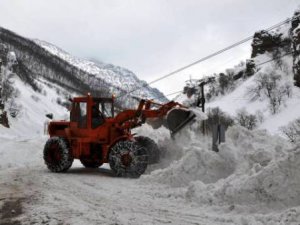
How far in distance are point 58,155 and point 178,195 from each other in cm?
676

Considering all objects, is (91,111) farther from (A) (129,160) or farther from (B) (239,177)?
(B) (239,177)

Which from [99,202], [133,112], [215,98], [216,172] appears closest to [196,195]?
[99,202]

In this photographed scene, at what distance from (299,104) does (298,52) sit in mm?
11644

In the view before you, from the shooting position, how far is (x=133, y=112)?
51.0 ft

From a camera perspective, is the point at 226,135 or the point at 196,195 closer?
the point at 196,195

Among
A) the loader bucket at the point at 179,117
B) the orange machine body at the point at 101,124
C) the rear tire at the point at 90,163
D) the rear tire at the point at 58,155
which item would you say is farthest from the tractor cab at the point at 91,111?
the loader bucket at the point at 179,117

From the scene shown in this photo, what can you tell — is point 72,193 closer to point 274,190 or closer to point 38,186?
point 38,186

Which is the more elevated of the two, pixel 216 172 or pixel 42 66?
pixel 42 66

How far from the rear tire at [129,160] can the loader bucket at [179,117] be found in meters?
1.66

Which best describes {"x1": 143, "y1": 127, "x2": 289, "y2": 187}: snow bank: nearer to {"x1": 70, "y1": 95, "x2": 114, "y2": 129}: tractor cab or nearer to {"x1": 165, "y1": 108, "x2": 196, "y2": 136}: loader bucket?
{"x1": 165, "y1": 108, "x2": 196, "y2": 136}: loader bucket

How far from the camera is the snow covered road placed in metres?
8.05

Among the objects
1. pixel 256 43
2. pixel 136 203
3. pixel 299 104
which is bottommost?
pixel 136 203

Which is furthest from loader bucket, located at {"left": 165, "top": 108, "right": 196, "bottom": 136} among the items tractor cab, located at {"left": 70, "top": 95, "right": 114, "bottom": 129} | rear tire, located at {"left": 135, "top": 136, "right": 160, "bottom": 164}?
tractor cab, located at {"left": 70, "top": 95, "right": 114, "bottom": 129}

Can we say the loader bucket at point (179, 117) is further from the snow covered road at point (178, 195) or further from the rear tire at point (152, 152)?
the snow covered road at point (178, 195)
